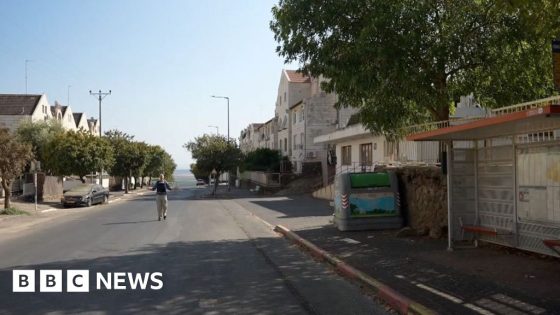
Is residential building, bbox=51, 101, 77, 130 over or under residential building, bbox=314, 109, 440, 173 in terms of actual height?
over

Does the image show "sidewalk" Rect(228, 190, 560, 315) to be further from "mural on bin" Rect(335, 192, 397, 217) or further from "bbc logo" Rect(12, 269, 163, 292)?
"bbc logo" Rect(12, 269, 163, 292)

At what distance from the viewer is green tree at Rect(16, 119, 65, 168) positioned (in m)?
49.8

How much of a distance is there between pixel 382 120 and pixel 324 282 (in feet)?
23.5

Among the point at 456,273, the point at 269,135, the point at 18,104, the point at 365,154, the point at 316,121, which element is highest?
the point at 18,104

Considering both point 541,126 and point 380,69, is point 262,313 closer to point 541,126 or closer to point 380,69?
point 541,126

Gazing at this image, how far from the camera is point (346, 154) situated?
3950 centimetres

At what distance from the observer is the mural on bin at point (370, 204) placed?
51.5 ft

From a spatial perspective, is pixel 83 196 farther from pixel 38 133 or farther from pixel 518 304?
pixel 518 304

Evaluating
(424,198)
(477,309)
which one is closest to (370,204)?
(424,198)

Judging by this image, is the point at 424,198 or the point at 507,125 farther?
the point at 424,198

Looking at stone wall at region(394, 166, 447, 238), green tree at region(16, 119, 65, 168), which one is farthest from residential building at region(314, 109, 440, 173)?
green tree at region(16, 119, 65, 168)

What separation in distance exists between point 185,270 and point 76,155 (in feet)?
98.1

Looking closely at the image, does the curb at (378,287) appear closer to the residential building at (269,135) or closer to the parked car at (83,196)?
the parked car at (83,196)

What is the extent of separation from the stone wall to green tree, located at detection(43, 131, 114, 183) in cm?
2708
